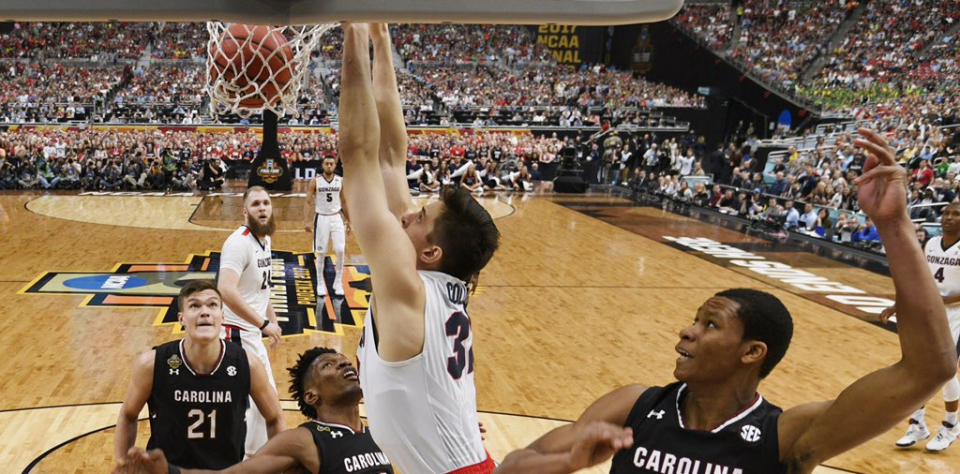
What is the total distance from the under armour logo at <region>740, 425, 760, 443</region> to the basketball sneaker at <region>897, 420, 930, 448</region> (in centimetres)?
465

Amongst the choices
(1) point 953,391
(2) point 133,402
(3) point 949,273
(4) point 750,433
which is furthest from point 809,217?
(4) point 750,433

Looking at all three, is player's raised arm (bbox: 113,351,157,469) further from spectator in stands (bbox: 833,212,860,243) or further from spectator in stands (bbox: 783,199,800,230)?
spectator in stands (bbox: 783,199,800,230)

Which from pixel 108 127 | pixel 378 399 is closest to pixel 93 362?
pixel 378 399

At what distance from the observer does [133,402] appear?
359 cm

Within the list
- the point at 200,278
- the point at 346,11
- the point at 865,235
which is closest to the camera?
the point at 346,11

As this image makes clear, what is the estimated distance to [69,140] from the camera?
23234 millimetres

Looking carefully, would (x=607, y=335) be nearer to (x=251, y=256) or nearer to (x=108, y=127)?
(x=251, y=256)

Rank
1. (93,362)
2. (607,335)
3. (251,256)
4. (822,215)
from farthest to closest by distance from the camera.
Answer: (822,215) → (607,335) → (93,362) → (251,256)

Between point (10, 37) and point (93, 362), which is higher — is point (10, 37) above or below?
above

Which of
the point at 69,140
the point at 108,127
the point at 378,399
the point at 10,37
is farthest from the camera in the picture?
the point at 10,37

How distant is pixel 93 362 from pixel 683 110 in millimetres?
25882

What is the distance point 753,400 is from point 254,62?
293 centimetres

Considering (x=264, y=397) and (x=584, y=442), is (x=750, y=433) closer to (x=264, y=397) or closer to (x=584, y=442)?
(x=584, y=442)

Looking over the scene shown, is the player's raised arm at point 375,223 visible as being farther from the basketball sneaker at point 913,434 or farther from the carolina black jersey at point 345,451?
the basketball sneaker at point 913,434
